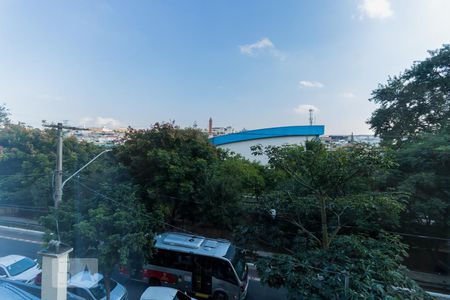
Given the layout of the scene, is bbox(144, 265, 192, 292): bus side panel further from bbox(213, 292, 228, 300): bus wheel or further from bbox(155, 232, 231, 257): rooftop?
bbox(213, 292, 228, 300): bus wheel

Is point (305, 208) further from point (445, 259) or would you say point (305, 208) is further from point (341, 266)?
point (445, 259)

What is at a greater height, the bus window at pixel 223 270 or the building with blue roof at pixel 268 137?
the building with blue roof at pixel 268 137

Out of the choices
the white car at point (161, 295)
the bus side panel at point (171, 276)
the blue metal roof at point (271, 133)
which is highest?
the blue metal roof at point (271, 133)

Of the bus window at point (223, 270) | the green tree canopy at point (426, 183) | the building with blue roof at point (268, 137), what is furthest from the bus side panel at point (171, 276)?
the building with blue roof at point (268, 137)

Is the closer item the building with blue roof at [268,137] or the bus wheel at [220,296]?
the bus wheel at [220,296]

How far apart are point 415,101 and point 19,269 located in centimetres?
1567

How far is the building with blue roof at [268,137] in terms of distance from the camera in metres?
18.1

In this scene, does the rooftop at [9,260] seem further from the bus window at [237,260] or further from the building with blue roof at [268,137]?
the building with blue roof at [268,137]

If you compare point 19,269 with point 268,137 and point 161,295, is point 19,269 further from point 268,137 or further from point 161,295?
point 268,137

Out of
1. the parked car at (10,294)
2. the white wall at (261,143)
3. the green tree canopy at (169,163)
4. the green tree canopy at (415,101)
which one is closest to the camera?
the parked car at (10,294)

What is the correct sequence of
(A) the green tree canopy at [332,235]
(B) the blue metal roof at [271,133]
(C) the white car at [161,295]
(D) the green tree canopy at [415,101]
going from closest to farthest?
1. (A) the green tree canopy at [332,235]
2. (C) the white car at [161,295]
3. (D) the green tree canopy at [415,101]
4. (B) the blue metal roof at [271,133]

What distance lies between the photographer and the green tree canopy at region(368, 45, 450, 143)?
10.8 metres

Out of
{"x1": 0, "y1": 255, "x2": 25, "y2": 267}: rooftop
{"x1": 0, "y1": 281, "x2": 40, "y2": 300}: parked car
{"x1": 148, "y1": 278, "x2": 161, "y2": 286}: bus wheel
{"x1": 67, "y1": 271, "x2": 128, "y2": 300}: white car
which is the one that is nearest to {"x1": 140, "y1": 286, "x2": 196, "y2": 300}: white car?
{"x1": 67, "y1": 271, "x2": 128, "y2": 300}: white car

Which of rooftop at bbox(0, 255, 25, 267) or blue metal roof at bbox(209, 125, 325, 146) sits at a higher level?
blue metal roof at bbox(209, 125, 325, 146)
